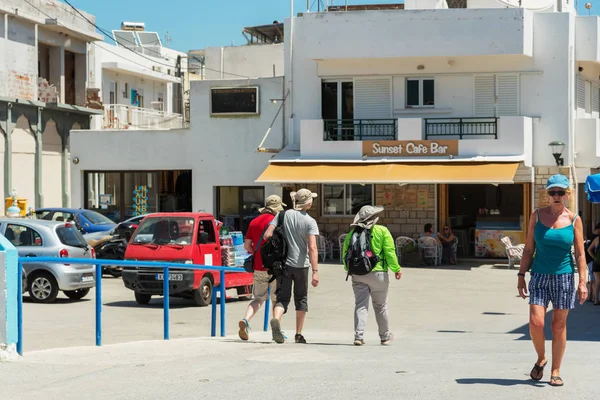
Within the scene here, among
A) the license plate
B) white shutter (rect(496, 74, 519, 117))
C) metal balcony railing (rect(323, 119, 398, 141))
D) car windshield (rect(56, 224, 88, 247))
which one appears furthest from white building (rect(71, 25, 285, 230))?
the license plate

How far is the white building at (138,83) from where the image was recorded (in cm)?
4241

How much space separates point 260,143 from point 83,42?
482 inches

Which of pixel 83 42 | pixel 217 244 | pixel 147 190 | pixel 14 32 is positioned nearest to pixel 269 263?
pixel 217 244

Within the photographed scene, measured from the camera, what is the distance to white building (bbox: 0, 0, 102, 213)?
117ft

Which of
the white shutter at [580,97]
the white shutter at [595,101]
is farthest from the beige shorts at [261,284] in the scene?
the white shutter at [595,101]

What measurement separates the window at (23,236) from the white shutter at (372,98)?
14310 millimetres

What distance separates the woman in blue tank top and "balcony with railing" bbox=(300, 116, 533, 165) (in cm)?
2121

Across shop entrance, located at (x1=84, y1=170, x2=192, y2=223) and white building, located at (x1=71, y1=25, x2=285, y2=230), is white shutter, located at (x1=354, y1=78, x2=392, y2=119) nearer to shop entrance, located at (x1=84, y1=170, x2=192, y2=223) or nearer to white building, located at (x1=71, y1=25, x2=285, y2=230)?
white building, located at (x1=71, y1=25, x2=285, y2=230)

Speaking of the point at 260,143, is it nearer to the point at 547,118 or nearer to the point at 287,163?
the point at 287,163

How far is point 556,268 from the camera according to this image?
27.5 ft

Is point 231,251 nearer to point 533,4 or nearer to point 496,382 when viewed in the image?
point 496,382

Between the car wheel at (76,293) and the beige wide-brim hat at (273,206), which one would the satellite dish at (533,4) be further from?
the beige wide-brim hat at (273,206)

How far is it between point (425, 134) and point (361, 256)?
19269 millimetres

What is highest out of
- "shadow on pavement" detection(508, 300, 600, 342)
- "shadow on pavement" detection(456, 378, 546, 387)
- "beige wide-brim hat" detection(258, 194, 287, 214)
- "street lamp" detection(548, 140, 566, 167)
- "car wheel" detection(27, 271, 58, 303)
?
"street lamp" detection(548, 140, 566, 167)
